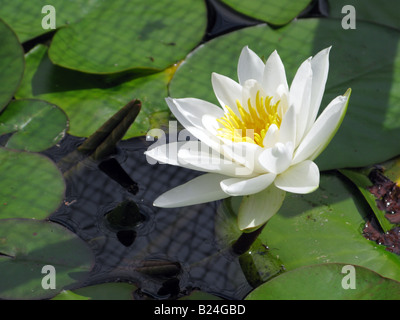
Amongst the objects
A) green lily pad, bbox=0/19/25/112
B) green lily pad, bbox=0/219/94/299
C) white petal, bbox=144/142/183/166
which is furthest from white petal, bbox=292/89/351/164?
green lily pad, bbox=0/19/25/112

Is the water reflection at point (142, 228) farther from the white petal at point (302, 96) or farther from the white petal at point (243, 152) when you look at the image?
the white petal at point (302, 96)

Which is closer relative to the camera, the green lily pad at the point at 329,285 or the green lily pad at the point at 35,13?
the green lily pad at the point at 329,285

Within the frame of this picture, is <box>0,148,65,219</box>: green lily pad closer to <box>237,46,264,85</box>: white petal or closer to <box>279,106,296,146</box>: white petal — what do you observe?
<box>237,46,264,85</box>: white petal

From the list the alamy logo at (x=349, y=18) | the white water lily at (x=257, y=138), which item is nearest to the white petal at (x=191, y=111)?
the white water lily at (x=257, y=138)

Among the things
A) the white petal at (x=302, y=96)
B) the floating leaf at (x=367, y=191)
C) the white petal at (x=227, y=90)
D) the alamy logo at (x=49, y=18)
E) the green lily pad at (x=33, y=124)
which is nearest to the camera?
the white petal at (x=302, y=96)

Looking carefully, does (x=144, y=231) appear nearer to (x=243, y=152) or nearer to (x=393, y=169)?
(x=243, y=152)

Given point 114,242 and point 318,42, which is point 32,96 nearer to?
point 114,242

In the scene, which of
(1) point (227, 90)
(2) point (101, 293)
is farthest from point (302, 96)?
(2) point (101, 293)
